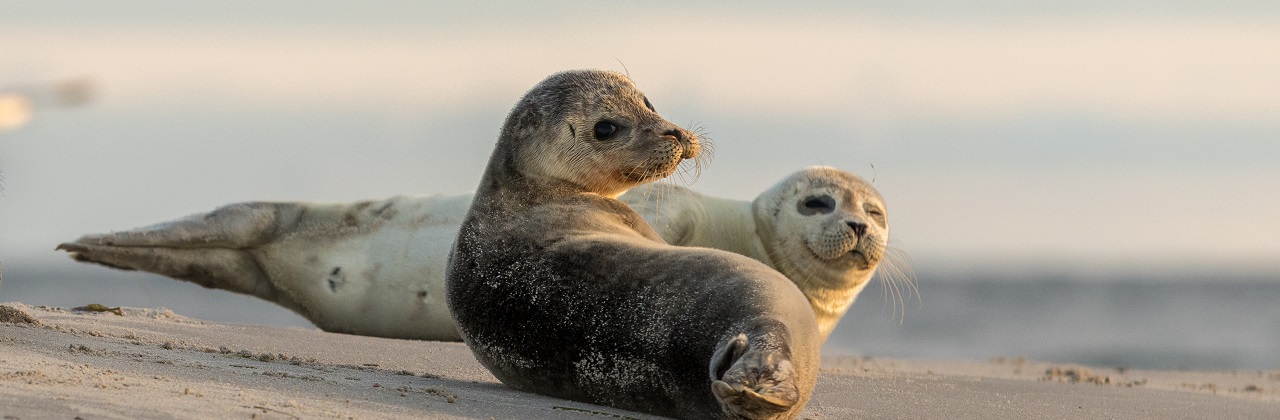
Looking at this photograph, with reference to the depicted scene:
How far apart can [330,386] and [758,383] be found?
1609mm

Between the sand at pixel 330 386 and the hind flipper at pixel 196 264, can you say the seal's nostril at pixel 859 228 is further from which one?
the hind flipper at pixel 196 264

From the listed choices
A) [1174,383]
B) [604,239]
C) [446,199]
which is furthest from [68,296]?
[604,239]

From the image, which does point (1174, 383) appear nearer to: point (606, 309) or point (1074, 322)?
point (606, 309)

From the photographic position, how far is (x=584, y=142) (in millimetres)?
5430

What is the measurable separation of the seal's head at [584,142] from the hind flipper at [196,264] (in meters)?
3.81

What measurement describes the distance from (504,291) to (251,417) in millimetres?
1359

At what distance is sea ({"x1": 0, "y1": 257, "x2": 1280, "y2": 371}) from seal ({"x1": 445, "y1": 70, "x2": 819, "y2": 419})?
14.0ft

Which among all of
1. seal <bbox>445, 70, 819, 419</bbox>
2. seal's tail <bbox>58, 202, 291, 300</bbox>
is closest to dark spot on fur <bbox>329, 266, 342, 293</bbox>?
seal's tail <bbox>58, 202, 291, 300</bbox>

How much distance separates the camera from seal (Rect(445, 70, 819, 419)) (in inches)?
164

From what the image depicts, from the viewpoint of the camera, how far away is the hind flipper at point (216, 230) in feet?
28.2

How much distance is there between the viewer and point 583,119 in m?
5.44

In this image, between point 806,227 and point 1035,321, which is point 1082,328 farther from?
point 806,227

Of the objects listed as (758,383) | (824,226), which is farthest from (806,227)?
(758,383)

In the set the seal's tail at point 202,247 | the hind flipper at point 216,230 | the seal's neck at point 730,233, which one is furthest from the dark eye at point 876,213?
the seal's tail at point 202,247
